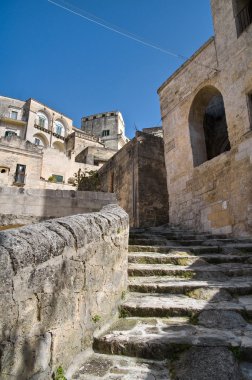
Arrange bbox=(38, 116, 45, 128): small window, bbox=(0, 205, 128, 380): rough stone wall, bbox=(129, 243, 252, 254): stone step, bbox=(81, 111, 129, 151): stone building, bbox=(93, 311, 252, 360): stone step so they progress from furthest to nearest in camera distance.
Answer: bbox=(81, 111, 129, 151): stone building < bbox=(38, 116, 45, 128): small window < bbox=(129, 243, 252, 254): stone step < bbox=(93, 311, 252, 360): stone step < bbox=(0, 205, 128, 380): rough stone wall

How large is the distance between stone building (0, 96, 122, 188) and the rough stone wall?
19.0 m

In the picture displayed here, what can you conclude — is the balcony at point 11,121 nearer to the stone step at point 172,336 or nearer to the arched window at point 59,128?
the arched window at point 59,128

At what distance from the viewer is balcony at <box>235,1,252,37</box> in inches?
265

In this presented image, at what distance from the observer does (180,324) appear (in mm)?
2260

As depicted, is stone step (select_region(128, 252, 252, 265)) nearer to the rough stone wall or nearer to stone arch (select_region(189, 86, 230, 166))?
the rough stone wall

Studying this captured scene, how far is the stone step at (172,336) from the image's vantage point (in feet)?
6.25

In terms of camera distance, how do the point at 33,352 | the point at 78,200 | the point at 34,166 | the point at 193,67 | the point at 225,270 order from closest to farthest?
the point at 33,352, the point at 225,270, the point at 78,200, the point at 193,67, the point at 34,166

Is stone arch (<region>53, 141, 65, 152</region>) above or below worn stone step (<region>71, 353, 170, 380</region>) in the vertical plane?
above

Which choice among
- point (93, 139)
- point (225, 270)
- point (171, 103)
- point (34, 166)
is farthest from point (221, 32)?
point (93, 139)

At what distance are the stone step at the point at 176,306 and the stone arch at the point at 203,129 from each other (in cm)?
522

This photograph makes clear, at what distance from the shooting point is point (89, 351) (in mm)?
1990

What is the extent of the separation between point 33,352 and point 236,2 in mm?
8834

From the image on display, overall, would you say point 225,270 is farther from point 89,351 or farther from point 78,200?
point 78,200

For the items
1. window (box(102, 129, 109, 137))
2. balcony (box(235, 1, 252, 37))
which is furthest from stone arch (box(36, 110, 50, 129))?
balcony (box(235, 1, 252, 37))
